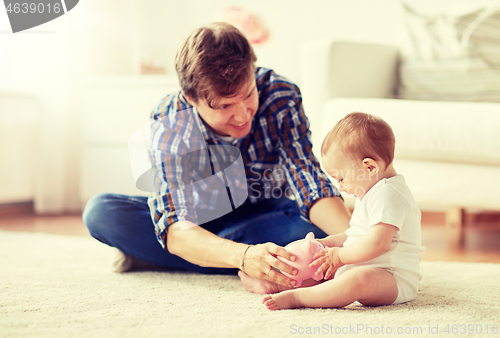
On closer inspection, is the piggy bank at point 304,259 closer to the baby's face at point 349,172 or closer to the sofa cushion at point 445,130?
the baby's face at point 349,172

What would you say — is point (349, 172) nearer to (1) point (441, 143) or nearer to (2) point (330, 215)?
(2) point (330, 215)

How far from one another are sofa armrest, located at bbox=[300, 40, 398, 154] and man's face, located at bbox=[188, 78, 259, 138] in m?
0.76

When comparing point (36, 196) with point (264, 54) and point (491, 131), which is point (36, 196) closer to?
point (264, 54)

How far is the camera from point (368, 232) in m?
0.84

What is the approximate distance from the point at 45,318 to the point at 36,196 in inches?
63.4

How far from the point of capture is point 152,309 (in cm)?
86

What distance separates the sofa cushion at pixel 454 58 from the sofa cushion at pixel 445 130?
37cm

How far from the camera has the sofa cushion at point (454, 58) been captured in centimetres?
179

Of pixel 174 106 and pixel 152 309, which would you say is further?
pixel 174 106

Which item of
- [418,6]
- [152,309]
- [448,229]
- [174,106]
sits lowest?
[448,229]

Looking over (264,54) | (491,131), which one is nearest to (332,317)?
(491,131)

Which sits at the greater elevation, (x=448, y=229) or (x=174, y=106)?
(x=174, y=106)

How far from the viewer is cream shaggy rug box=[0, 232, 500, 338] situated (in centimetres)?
74

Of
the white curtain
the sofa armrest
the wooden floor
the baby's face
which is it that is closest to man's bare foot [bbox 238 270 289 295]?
the baby's face
